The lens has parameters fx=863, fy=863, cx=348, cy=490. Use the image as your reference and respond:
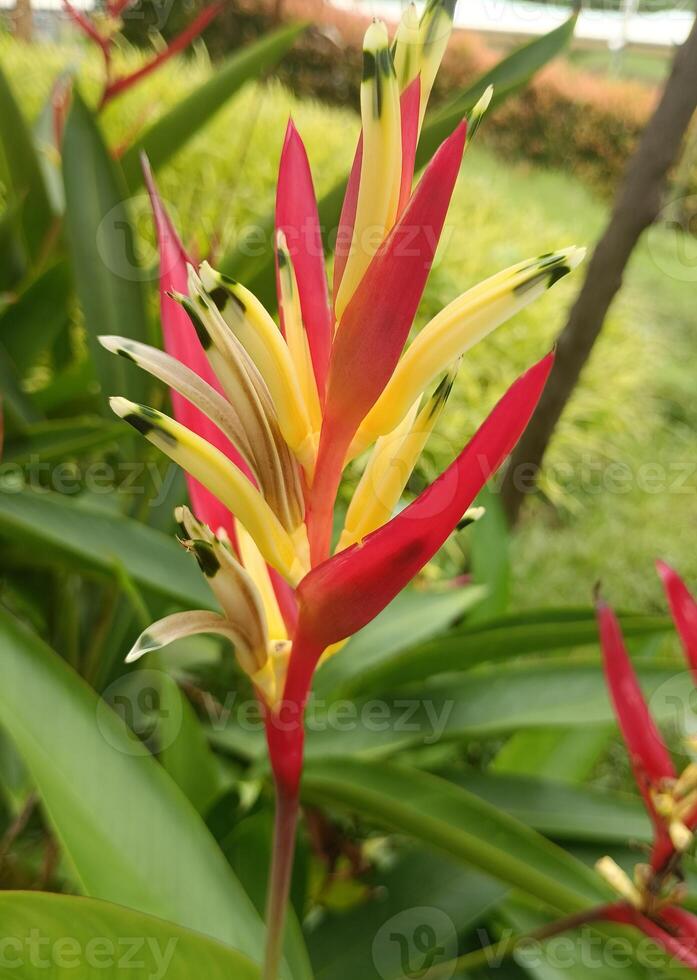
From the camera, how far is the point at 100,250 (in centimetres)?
72

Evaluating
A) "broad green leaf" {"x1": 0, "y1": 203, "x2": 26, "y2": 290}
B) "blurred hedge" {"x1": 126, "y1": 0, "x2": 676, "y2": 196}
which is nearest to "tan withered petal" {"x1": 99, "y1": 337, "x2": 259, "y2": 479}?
"broad green leaf" {"x1": 0, "y1": 203, "x2": 26, "y2": 290}

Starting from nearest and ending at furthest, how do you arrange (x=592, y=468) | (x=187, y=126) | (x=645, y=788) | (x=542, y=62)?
(x=645, y=788) → (x=542, y=62) → (x=187, y=126) → (x=592, y=468)

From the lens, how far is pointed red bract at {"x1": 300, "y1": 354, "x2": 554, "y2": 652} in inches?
9.7

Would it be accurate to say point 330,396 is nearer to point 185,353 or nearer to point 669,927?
point 185,353

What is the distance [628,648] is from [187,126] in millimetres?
650

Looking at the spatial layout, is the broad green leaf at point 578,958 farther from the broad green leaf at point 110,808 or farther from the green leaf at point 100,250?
the green leaf at point 100,250

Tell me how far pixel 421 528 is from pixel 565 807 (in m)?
0.49

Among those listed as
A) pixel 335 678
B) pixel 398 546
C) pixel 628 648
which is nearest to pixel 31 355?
pixel 335 678

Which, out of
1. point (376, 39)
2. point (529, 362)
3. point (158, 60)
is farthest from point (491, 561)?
point (529, 362)

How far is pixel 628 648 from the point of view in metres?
0.74

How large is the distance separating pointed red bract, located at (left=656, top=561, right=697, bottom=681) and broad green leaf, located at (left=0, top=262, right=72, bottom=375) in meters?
0.64

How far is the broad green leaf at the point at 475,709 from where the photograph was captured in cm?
65

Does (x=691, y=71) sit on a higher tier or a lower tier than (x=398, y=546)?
higher

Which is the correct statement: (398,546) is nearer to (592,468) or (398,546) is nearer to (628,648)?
(628,648)
